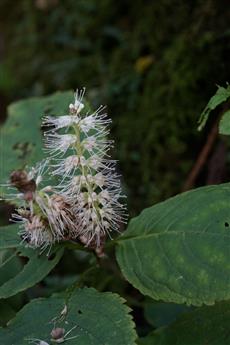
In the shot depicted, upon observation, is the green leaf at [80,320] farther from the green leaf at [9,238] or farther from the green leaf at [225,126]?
the green leaf at [225,126]

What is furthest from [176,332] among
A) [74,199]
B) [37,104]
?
[37,104]

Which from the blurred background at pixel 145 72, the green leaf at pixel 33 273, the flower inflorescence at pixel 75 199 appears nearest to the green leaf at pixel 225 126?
the flower inflorescence at pixel 75 199

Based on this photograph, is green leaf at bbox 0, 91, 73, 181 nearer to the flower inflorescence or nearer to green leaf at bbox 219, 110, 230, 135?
the flower inflorescence

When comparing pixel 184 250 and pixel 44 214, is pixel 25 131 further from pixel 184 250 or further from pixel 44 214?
pixel 184 250

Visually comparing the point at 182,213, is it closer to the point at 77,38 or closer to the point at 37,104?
the point at 37,104

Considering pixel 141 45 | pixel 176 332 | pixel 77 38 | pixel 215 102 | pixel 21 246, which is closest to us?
pixel 215 102

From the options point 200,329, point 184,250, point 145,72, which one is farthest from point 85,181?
point 145,72
